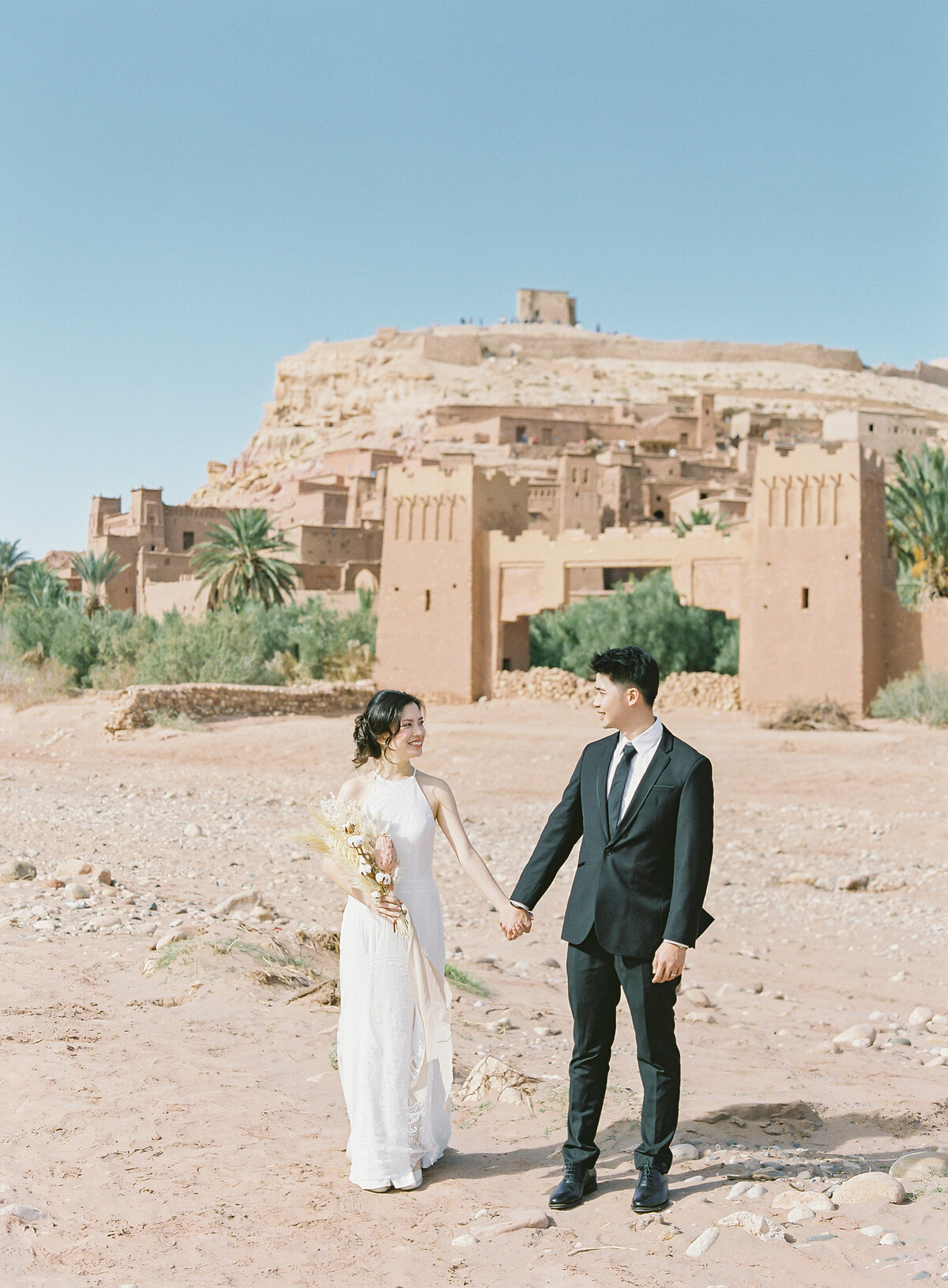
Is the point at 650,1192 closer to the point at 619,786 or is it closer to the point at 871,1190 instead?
the point at 871,1190

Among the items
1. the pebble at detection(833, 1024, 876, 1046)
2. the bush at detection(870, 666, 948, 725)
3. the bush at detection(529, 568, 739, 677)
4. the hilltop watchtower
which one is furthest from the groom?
the hilltop watchtower

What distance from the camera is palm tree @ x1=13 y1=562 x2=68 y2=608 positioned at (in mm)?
34312

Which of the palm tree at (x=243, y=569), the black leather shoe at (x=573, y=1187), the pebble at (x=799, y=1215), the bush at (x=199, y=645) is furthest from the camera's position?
the palm tree at (x=243, y=569)

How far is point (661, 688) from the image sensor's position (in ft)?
75.0

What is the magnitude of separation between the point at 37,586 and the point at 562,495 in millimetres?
17185

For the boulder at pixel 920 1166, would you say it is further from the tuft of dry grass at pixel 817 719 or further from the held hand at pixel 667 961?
the tuft of dry grass at pixel 817 719

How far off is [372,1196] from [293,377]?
3173 inches

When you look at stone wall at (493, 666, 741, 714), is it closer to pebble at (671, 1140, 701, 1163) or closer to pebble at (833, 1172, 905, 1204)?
pebble at (671, 1140, 701, 1163)

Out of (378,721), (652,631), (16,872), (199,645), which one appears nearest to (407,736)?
(378,721)

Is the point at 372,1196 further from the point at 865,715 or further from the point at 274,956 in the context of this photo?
the point at 865,715

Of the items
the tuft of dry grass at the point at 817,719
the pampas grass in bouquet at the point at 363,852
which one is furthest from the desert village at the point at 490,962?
the pampas grass in bouquet at the point at 363,852

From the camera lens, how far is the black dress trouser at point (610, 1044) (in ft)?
13.1

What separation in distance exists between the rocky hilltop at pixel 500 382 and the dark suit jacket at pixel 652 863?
5607 centimetres

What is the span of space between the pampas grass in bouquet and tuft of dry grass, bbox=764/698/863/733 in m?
15.9
